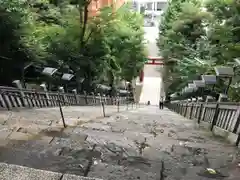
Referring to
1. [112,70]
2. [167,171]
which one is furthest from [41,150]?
[112,70]

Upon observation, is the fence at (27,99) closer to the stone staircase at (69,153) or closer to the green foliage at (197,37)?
the stone staircase at (69,153)

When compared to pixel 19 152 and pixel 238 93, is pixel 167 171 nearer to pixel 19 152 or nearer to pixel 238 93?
pixel 19 152

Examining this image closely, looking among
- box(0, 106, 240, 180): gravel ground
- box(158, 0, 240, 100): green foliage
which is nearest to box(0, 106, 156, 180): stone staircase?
box(0, 106, 240, 180): gravel ground

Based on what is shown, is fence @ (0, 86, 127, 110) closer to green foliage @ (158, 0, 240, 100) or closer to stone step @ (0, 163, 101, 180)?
stone step @ (0, 163, 101, 180)

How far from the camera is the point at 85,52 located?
612 inches

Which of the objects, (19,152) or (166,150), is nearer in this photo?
(19,152)

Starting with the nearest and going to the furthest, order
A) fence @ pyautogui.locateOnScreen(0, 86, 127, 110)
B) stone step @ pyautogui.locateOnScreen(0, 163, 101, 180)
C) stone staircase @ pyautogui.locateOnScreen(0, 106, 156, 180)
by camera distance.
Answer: stone step @ pyautogui.locateOnScreen(0, 163, 101, 180) < stone staircase @ pyautogui.locateOnScreen(0, 106, 156, 180) < fence @ pyautogui.locateOnScreen(0, 86, 127, 110)

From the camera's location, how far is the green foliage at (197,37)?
11.8 m

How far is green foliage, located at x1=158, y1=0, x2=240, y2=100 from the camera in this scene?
11762 mm

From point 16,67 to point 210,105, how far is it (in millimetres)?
6362

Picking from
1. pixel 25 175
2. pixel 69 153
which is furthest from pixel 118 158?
pixel 25 175

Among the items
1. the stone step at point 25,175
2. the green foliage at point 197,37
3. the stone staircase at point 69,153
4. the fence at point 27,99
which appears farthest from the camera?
the green foliage at point 197,37

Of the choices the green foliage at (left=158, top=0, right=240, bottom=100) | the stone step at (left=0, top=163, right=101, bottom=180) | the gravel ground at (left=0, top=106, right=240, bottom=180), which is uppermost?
the stone step at (left=0, top=163, right=101, bottom=180)

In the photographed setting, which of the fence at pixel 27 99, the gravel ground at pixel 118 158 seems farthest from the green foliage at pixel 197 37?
the fence at pixel 27 99
